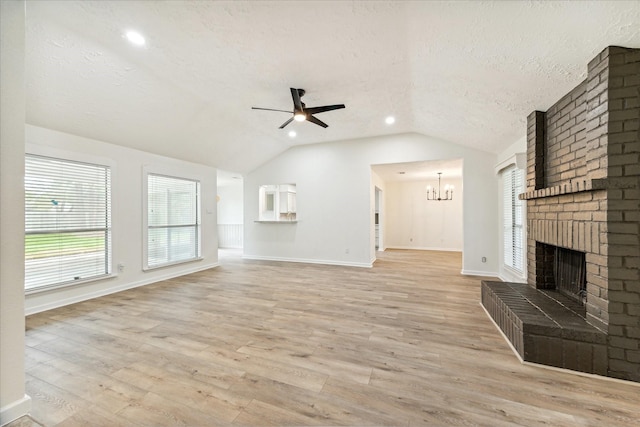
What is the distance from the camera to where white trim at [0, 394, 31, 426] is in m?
1.48

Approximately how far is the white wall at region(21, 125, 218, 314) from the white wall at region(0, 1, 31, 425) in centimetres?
238

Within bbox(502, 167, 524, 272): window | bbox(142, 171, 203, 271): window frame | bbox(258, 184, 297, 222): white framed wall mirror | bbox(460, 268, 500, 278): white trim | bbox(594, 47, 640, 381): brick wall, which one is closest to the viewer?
bbox(594, 47, 640, 381): brick wall

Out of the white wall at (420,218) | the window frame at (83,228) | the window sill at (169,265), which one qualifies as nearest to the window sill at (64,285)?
the window frame at (83,228)

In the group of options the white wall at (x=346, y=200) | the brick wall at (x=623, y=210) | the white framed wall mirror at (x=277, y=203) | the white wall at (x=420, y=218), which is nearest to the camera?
the brick wall at (x=623, y=210)

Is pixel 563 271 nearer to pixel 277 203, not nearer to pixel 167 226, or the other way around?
pixel 277 203

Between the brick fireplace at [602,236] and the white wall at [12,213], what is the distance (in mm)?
3566

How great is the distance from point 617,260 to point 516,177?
278 centimetres

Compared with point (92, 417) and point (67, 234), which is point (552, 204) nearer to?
point (92, 417)

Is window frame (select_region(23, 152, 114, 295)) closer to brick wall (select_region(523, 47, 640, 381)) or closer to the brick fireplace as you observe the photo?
the brick fireplace

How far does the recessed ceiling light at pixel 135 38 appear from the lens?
96.1 inches

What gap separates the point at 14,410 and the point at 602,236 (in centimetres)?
416

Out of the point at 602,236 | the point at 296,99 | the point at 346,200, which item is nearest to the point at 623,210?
the point at 602,236

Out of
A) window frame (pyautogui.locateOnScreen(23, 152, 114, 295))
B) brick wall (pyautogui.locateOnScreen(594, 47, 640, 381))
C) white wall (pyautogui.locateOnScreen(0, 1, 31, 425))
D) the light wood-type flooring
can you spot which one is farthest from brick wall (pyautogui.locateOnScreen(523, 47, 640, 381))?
window frame (pyautogui.locateOnScreen(23, 152, 114, 295))

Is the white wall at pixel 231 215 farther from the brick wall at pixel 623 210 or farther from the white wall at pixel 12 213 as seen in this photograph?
the brick wall at pixel 623 210
